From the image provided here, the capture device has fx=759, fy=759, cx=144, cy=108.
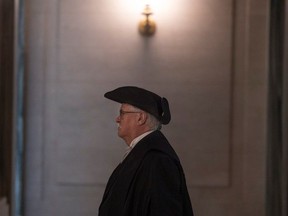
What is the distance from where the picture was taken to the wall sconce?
6.96 meters

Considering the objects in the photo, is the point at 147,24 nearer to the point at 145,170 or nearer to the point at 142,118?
the point at 142,118

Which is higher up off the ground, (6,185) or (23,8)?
(23,8)

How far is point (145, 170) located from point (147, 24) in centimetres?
342

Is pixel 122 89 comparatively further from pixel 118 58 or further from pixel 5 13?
pixel 118 58

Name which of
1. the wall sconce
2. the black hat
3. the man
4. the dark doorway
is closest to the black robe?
the man

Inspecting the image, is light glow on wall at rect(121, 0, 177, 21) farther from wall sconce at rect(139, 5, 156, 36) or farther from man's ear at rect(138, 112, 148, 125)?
man's ear at rect(138, 112, 148, 125)

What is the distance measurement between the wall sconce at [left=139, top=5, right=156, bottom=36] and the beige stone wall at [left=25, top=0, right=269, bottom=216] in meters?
0.06

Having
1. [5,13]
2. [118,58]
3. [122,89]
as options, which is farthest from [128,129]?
[118,58]

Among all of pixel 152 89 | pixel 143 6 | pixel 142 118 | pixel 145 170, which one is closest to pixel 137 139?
pixel 142 118

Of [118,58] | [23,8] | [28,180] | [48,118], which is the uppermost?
[23,8]

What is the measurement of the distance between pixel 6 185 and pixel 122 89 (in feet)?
8.95

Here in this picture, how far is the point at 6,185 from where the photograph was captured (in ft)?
20.9

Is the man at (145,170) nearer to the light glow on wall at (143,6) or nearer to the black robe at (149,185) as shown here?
the black robe at (149,185)

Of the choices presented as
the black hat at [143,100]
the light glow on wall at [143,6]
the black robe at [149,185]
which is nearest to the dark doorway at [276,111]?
the light glow on wall at [143,6]
